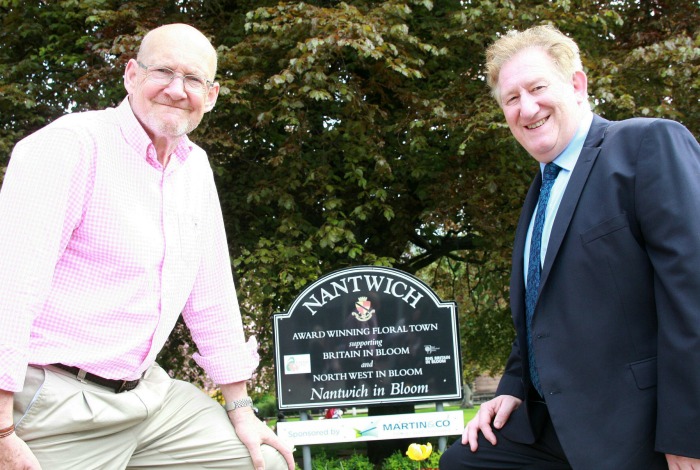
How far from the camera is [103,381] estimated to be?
2557 millimetres

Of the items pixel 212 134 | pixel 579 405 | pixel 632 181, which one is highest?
pixel 212 134

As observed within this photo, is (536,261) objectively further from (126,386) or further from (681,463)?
(126,386)

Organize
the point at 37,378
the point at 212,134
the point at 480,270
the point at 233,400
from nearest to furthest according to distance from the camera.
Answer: the point at 37,378, the point at 233,400, the point at 212,134, the point at 480,270

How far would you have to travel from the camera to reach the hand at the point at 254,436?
282 centimetres

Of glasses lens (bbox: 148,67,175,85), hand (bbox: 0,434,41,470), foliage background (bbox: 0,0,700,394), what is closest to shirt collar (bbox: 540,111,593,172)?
glasses lens (bbox: 148,67,175,85)

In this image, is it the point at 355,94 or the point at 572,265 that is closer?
the point at 572,265

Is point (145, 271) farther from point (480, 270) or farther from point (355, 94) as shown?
point (480, 270)

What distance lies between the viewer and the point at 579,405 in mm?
2688

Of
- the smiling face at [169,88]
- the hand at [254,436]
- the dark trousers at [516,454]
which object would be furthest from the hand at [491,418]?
the smiling face at [169,88]

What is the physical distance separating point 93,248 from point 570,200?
5.81 ft

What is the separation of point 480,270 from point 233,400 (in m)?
7.27

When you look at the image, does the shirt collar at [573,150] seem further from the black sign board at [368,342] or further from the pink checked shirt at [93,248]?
the black sign board at [368,342]

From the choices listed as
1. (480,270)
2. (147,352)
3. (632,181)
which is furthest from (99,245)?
(480,270)

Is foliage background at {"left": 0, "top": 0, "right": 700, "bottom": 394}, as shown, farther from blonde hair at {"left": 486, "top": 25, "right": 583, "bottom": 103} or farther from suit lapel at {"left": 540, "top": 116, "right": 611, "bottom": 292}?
suit lapel at {"left": 540, "top": 116, "right": 611, "bottom": 292}
